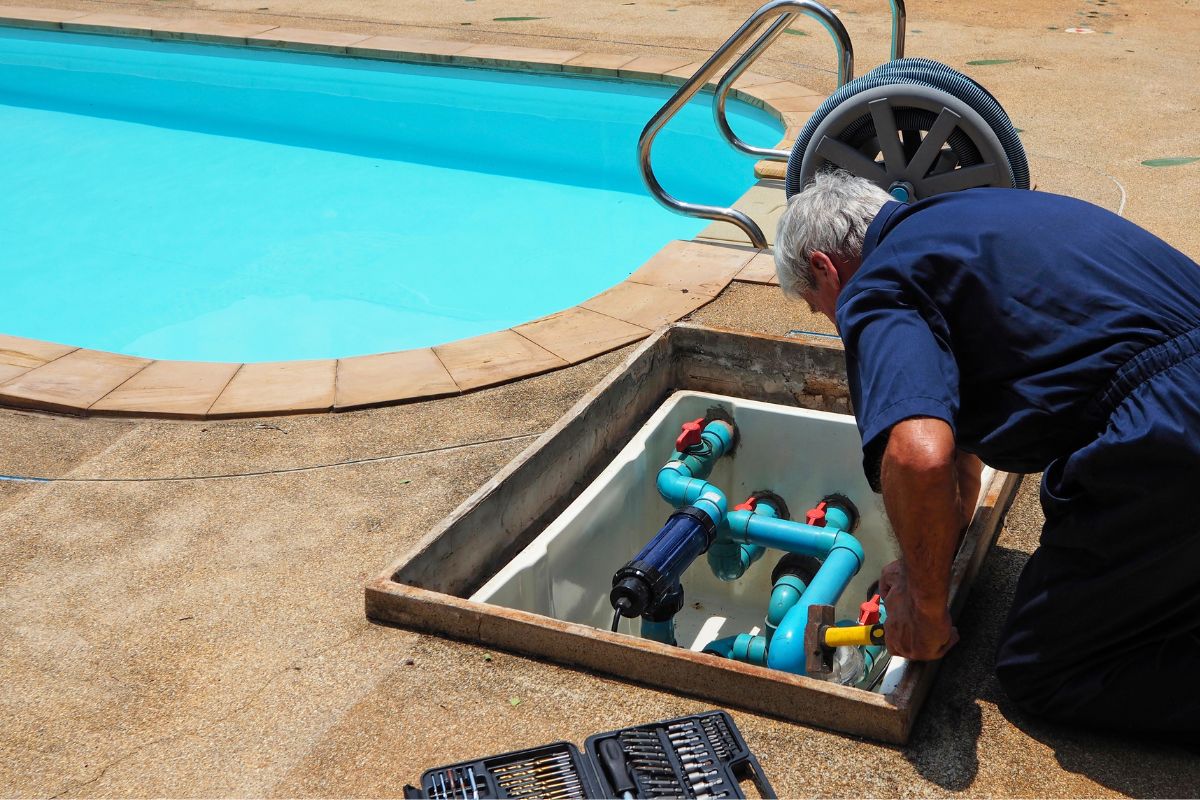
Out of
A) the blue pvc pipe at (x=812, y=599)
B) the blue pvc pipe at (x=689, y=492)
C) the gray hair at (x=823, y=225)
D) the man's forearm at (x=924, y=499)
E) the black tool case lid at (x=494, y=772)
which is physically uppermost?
the gray hair at (x=823, y=225)

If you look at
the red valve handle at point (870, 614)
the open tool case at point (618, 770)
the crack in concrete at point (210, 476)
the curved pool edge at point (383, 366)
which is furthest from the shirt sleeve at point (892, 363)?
the curved pool edge at point (383, 366)

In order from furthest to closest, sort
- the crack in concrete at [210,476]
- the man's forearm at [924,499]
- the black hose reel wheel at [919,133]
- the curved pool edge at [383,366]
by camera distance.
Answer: the curved pool edge at [383,366]
the black hose reel wheel at [919,133]
the crack in concrete at [210,476]
the man's forearm at [924,499]

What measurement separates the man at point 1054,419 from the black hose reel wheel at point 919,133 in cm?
168

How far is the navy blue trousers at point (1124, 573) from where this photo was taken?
202cm

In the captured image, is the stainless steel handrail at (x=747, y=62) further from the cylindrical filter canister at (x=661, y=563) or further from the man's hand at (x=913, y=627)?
the man's hand at (x=913, y=627)

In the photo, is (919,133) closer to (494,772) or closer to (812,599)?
(812,599)

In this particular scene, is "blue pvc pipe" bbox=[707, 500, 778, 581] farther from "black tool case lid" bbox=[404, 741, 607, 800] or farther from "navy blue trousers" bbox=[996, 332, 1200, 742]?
"black tool case lid" bbox=[404, 741, 607, 800]

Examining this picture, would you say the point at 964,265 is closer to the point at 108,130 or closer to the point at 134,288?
the point at 134,288

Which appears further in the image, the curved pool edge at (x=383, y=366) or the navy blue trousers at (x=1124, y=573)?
the curved pool edge at (x=383, y=366)

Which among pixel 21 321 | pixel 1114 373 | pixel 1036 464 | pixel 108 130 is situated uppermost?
pixel 1114 373

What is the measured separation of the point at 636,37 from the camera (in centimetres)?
944

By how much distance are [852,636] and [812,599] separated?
→ 31cm

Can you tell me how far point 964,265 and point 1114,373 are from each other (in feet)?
1.11

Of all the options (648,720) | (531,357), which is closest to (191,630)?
(648,720)
